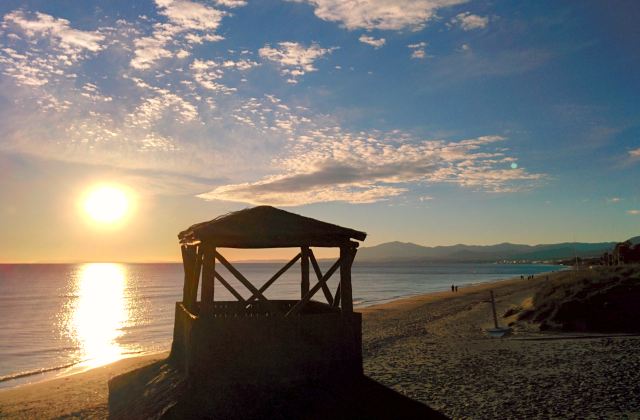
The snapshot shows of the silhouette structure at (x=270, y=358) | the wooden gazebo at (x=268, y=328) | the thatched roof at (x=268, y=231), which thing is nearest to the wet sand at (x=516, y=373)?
the silhouette structure at (x=270, y=358)

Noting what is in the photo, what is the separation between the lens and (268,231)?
1000 cm

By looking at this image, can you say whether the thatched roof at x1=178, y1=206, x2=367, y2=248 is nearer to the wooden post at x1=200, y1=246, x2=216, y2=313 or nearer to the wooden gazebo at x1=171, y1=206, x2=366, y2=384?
the wooden gazebo at x1=171, y1=206, x2=366, y2=384

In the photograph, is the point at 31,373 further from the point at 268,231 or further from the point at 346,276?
the point at 346,276

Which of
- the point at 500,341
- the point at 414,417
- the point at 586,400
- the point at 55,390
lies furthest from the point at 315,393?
the point at 55,390

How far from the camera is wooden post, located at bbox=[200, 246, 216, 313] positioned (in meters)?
9.40

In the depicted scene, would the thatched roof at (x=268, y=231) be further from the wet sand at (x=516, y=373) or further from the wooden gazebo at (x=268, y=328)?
Answer: the wet sand at (x=516, y=373)

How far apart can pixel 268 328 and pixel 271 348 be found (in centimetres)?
40

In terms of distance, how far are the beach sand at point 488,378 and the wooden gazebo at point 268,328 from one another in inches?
108

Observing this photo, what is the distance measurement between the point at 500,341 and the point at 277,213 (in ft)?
41.1

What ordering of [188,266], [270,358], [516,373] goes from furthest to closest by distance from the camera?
[516,373]
[188,266]
[270,358]

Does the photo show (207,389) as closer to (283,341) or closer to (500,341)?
(283,341)

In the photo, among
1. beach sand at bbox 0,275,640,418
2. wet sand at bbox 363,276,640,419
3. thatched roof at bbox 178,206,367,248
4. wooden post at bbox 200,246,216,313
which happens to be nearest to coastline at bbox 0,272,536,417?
beach sand at bbox 0,275,640,418

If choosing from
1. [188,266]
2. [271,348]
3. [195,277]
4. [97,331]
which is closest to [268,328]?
[271,348]

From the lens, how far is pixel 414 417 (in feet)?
31.2
